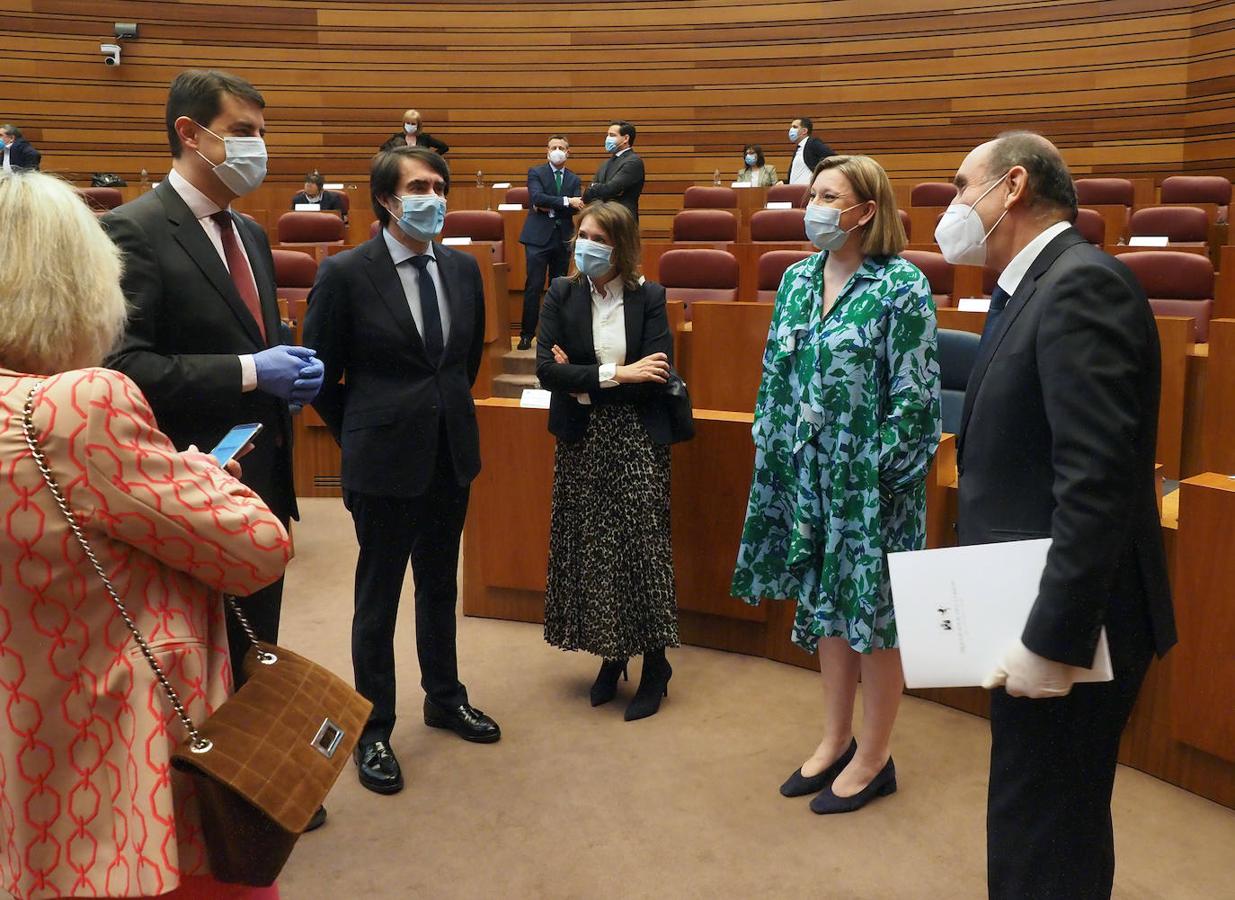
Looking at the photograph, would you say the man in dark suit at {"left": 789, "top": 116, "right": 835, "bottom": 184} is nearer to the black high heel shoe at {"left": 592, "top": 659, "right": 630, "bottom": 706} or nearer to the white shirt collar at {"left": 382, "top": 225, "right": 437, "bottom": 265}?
the black high heel shoe at {"left": 592, "top": 659, "right": 630, "bottom": 706}

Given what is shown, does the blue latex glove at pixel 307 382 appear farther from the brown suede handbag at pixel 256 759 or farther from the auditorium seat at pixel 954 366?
the auditorium seat at pixel 954 366

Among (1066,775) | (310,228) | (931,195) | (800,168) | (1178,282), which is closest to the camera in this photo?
(1066,775)

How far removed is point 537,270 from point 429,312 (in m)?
3.93

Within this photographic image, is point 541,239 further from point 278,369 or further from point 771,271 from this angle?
point 278,369

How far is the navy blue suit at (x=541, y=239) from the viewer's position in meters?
6.09

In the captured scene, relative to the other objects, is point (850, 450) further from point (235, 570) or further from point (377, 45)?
point (377, 45)

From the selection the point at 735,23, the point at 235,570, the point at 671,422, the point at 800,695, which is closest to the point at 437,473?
the point at 671,422

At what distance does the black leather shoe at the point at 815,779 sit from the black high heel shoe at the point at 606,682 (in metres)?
0.56

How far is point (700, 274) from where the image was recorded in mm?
4805

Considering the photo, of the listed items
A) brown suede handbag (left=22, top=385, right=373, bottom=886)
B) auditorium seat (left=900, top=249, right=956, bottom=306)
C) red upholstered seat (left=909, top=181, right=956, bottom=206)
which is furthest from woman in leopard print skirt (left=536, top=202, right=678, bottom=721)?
red upholstered seat (left=909, top=181, right=956, bottom=206)

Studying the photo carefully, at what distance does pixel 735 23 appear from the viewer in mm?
9391

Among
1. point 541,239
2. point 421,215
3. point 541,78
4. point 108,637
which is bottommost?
point 108,637

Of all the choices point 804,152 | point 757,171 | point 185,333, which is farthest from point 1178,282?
point 757,171

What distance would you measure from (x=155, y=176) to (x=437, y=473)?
A: 8759 mm
